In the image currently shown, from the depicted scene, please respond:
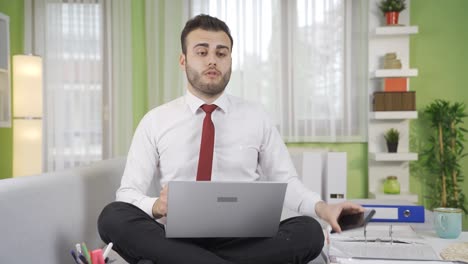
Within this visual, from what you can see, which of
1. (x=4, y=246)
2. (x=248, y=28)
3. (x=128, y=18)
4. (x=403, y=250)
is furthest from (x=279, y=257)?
(x=128, y=18)

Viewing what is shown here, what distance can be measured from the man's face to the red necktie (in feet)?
0.34

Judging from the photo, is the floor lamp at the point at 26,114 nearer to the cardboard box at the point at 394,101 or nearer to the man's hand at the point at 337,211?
the cardboard box at the point at 394,101

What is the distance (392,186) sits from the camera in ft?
12.7

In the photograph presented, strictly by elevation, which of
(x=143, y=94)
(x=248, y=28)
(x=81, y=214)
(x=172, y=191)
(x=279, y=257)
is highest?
(x=248, y=28)

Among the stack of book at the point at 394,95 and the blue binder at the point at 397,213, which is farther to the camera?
the stack of book at the point at 394,95

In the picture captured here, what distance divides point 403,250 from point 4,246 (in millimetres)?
1056

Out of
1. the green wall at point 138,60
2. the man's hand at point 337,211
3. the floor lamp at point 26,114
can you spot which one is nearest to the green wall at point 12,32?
the floor lamp at point 26,114

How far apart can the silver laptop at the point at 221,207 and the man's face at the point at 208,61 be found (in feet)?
2.28

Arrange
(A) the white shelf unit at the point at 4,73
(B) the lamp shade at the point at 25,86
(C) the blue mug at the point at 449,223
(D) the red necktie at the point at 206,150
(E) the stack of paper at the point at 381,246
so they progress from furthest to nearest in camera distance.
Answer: (A) the white shelf unit at the point at 4,73 → (B) the lamp shade at the point at 25,86 → (D) the red necktie at the point at 206,150 → (C) the blue mug at the point at 449,223 → (E) the stack of paper at the point at 381,246

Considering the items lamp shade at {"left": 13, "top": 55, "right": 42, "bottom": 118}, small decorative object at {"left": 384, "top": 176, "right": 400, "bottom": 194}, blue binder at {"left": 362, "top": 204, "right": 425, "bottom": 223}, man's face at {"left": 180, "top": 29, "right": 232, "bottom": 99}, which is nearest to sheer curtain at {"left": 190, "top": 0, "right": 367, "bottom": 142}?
small decorative object at {"left": 384, "top": 176, "right": 400, "bottom": 194}

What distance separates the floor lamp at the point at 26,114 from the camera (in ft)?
11.9

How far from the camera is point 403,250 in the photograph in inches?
62.1

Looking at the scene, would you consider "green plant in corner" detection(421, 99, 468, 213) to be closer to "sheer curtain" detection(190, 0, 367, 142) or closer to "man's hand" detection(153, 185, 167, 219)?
"sheer curtain" detection(190, 0, 367, 142)

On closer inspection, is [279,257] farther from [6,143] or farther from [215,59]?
[6,143]
